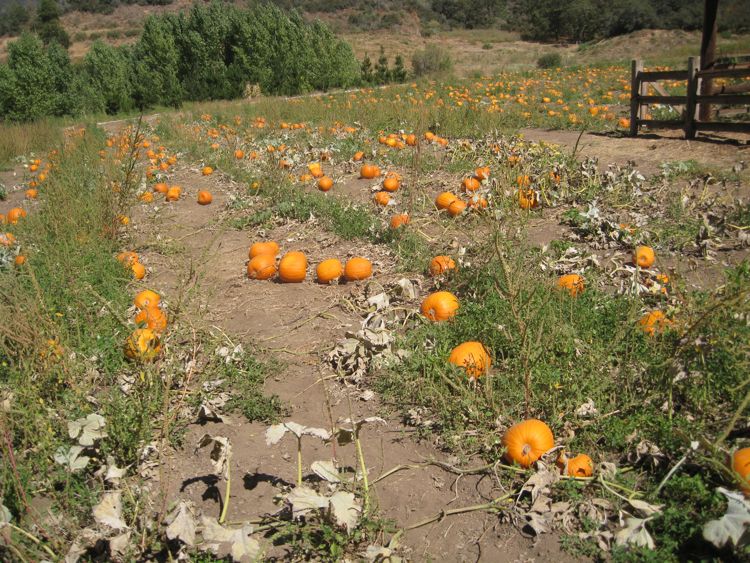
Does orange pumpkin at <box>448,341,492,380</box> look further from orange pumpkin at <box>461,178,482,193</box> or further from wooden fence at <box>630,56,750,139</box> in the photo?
wooden fence at <box>630,56,750,139</box>

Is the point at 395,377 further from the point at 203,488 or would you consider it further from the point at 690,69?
the point at 690,69

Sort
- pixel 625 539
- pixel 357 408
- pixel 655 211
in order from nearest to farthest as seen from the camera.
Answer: pixel 625 539 < pixel 357 408 < pixel 655 211

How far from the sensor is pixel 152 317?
432 cm

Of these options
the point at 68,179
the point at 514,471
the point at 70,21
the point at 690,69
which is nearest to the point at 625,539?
the point at 514,471

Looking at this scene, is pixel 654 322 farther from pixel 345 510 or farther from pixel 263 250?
pixel 263 250

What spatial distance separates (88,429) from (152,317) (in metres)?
1.66

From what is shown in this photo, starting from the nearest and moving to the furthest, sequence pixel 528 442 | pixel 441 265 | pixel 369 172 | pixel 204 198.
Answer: pixel 528 442
pixel 441 265
pixel 204 198
pixel 369 172

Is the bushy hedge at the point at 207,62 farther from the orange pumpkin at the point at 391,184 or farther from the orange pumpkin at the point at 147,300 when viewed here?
the orange pumpkin at the point at 147,300

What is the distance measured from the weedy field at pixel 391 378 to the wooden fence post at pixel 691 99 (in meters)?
2.99

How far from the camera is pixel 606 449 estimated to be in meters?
3.00

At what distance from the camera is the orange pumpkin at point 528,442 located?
9.43 feet

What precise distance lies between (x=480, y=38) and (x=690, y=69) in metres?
60.4

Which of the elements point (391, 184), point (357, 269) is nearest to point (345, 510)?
point (357, 269)

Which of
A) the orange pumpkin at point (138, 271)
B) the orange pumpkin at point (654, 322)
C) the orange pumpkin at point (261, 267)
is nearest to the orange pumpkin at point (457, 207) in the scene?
the orange pumpkin at point (261, 267)
